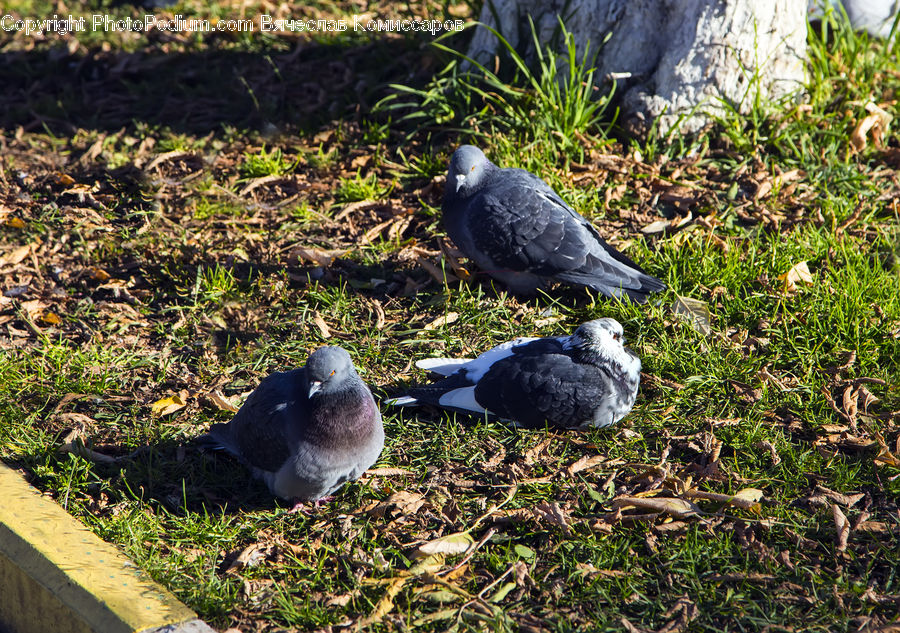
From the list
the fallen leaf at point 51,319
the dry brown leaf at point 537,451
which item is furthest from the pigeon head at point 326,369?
the fallen leaf at point 51,319

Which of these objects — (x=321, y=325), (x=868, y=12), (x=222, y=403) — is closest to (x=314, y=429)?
(x=222, y=403)

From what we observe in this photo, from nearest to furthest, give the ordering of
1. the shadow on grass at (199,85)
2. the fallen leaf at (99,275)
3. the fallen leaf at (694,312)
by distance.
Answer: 1. the fallen leaf at (694,312)
2. the fallen leaf at (99,275)
3. the shadow on grass at (199,85)

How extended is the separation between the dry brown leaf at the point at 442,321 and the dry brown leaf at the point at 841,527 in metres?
2.05

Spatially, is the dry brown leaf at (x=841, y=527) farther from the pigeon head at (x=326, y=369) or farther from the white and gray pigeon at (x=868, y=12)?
the white and gray pigeon at (x=868, y=12)

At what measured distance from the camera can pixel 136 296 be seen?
468 centimetres

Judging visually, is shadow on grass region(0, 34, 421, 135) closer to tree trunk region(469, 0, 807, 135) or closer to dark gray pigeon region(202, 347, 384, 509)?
tree trunk region(469, 0, 807, 135)

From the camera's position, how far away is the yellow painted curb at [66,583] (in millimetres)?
2740

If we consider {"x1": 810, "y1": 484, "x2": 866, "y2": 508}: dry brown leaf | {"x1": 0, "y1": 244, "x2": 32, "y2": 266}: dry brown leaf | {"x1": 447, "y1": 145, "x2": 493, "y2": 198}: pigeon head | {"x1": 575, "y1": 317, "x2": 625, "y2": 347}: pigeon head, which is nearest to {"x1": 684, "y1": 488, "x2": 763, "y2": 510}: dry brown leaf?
{"x1": 810, "y1": 484, "x2": 866, "y2": 508}: dry brown leaf

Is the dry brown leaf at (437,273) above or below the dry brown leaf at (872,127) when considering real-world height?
below

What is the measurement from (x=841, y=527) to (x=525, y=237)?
2.07m

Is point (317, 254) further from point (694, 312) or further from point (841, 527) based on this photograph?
point (841, 527)

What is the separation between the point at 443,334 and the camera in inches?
170

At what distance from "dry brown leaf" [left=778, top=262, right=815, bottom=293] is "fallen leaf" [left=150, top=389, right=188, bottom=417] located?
317cm

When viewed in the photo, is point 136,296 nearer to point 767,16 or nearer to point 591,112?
point 591,112
